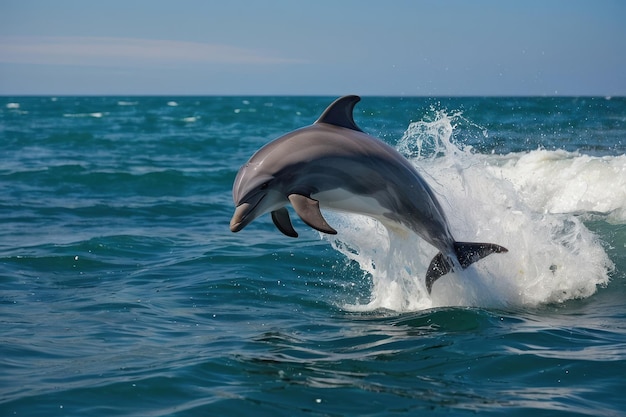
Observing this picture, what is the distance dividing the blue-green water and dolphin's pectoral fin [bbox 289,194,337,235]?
3.08 feet

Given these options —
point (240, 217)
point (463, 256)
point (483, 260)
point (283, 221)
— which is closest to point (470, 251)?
point (463, 256)

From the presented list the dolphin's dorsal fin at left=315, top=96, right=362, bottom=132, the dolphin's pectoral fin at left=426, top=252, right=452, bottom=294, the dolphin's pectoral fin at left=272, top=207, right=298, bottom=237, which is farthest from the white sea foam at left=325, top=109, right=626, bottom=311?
the dolphin's pectoral fin at left=272, top=207, right=298, bottom=237

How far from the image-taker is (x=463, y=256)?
7906 mm

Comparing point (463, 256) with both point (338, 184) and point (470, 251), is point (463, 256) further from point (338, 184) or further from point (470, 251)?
point (338, 184)

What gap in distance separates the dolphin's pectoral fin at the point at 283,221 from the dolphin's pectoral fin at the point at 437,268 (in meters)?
1.69

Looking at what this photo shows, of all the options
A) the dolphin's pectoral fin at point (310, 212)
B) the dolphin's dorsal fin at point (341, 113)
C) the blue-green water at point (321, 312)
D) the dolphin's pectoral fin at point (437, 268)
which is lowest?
the blue-green water at point (321, 312)

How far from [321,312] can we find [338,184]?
5.24 ft

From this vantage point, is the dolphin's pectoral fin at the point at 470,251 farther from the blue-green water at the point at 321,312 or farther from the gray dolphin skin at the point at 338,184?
the blue-green water at the point at 321,312

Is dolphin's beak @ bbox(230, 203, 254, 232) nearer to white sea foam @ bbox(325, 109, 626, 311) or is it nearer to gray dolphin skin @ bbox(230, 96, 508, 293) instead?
gray dolphin skin @ bbox(230, 96, 508, 293)

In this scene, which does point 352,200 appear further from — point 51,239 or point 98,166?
point 98,166

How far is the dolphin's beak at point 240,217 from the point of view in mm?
6504

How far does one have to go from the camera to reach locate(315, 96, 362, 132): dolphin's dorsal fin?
7305 millimetres

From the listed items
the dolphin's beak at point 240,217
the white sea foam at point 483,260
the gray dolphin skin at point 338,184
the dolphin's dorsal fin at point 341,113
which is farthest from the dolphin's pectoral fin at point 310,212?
the white sea foam at point 483,260

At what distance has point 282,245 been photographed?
1209cm
